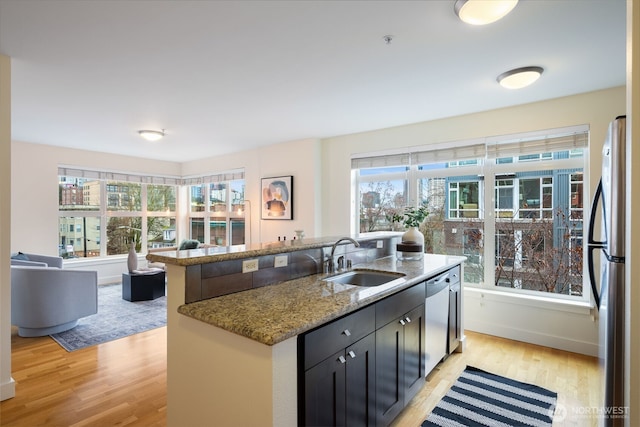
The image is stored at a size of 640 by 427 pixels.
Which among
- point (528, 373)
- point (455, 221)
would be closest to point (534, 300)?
point (528, 373)

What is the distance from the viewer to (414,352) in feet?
7.36

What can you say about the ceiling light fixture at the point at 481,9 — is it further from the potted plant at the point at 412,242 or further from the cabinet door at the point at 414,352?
the cabinet door at the point at 414,352

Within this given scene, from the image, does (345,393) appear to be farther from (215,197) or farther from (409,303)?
(215,197)

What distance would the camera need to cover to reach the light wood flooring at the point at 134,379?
221 centimetres

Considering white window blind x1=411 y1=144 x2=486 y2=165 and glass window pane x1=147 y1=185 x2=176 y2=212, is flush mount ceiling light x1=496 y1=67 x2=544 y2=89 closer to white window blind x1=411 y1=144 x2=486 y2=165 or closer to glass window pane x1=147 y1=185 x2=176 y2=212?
white window blind x1=411 y1=144 x2=486 y2=165

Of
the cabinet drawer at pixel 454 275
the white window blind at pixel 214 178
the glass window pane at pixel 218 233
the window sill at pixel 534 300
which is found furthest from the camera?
the glass window pane at pixel 218 233

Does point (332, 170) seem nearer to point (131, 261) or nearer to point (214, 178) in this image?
point (214, 178)

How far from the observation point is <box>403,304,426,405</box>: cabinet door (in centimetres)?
213

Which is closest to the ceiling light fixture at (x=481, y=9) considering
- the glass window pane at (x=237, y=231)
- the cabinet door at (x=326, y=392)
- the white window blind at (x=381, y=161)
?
the cabinet door at (x=326, y=392)

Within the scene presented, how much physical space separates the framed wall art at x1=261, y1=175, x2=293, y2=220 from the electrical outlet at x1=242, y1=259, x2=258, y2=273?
3404 millimetres

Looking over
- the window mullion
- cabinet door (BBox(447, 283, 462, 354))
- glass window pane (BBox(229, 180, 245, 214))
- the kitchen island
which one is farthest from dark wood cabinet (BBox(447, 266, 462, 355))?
glass window pane (BBox(229, 180, 245, 214))

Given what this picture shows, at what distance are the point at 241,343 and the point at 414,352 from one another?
1392 millimetres

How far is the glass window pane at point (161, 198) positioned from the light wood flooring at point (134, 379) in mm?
3974

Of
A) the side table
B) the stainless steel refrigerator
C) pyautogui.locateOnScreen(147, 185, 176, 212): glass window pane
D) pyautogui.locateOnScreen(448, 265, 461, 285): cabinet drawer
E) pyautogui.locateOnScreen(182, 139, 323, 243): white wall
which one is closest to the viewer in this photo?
the stainless steel refrigerator
